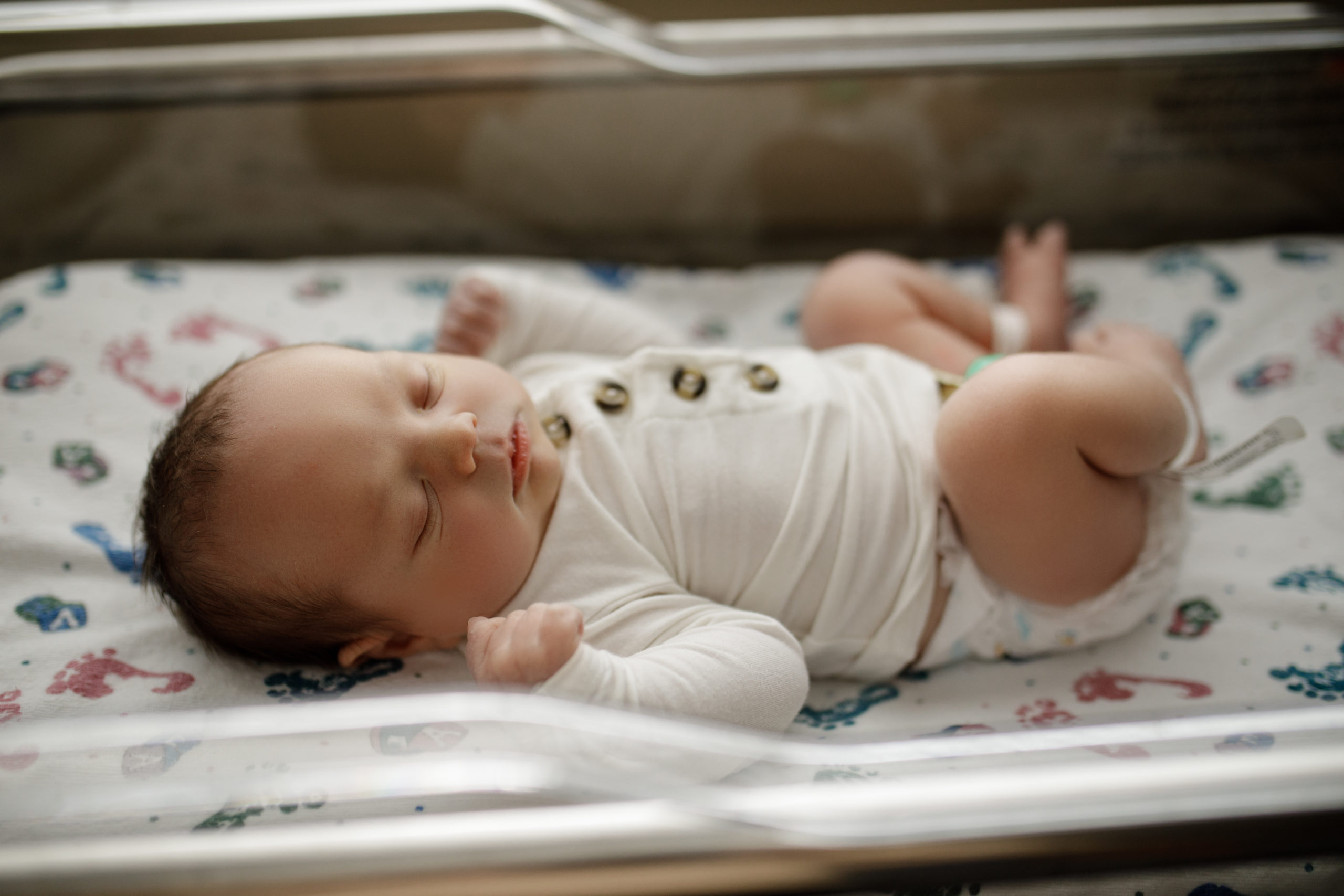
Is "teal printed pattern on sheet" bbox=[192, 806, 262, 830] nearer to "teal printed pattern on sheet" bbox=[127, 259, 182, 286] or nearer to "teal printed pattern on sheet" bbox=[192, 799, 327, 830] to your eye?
"teal printed pattern on sheet" bbox=[192, 799, 327, 830]

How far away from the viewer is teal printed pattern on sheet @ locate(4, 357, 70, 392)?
40.9 inches

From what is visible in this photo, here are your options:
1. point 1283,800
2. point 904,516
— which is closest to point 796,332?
point 904,516

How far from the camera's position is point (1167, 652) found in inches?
35.1

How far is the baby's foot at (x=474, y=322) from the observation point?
106 centimetres

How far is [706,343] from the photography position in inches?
49.7

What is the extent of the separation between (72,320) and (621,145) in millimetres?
753

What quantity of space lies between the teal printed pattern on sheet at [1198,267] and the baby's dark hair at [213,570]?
1118 mm

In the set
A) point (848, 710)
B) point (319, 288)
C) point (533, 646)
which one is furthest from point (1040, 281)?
point (319, 288)

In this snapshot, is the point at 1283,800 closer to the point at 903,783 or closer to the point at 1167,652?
the point at 903,783

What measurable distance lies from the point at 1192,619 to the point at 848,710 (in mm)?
358

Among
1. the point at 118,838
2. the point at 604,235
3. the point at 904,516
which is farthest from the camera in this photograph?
the point at 604,235

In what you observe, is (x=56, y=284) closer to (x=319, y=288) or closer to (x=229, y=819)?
(x=319, y=288)

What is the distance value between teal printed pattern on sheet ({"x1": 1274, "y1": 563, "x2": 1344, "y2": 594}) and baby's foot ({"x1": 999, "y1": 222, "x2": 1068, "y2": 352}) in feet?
1.18

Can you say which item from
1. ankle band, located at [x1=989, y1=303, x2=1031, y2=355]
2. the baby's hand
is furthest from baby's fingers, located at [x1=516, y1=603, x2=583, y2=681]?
ankle band, located at [x1=989, y1=303, x2=1031, y2=355]
